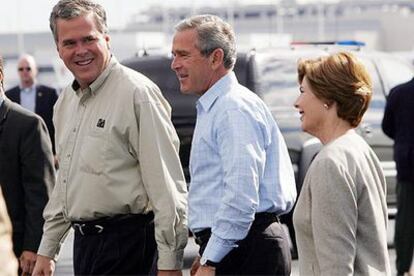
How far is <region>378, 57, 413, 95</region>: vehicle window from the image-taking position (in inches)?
505

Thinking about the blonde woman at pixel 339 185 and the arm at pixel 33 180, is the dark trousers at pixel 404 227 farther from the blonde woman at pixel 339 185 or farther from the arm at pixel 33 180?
the blonde woman at pixel 339 185

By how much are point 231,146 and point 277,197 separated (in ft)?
1.08

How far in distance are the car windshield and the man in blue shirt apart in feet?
19.4

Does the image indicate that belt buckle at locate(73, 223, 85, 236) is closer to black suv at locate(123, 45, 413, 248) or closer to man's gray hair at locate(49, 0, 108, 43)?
man's gray hair at locate(49, 0, 108, 43)

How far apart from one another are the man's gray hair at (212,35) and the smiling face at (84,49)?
437 mm

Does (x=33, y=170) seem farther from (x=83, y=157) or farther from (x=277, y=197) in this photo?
(x=277, y=197)

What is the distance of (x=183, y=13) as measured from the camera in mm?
126875

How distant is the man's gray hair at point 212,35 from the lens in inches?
229

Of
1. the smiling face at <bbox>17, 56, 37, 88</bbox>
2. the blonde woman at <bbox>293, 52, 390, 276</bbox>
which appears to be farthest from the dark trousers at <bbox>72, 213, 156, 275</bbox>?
the smiling face at <bbox>17, 56, 37, 88</bbox>

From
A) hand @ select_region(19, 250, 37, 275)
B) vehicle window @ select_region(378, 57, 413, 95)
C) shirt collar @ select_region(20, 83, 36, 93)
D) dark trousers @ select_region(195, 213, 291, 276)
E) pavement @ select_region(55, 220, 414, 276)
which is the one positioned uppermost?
dark trousers @ select_region(195, 213, 291, 276)

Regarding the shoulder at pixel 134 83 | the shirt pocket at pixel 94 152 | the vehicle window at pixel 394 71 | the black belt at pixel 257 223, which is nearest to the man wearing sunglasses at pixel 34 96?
the vehicle window at pixel 394 71

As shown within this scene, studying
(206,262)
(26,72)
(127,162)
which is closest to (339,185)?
(206,262)

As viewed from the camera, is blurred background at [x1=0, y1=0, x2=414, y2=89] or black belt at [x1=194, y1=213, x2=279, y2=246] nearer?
black belt at [x1=194, y1=213, x2=279, y2=246]

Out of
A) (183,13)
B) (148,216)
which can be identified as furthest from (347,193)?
(183,13)
